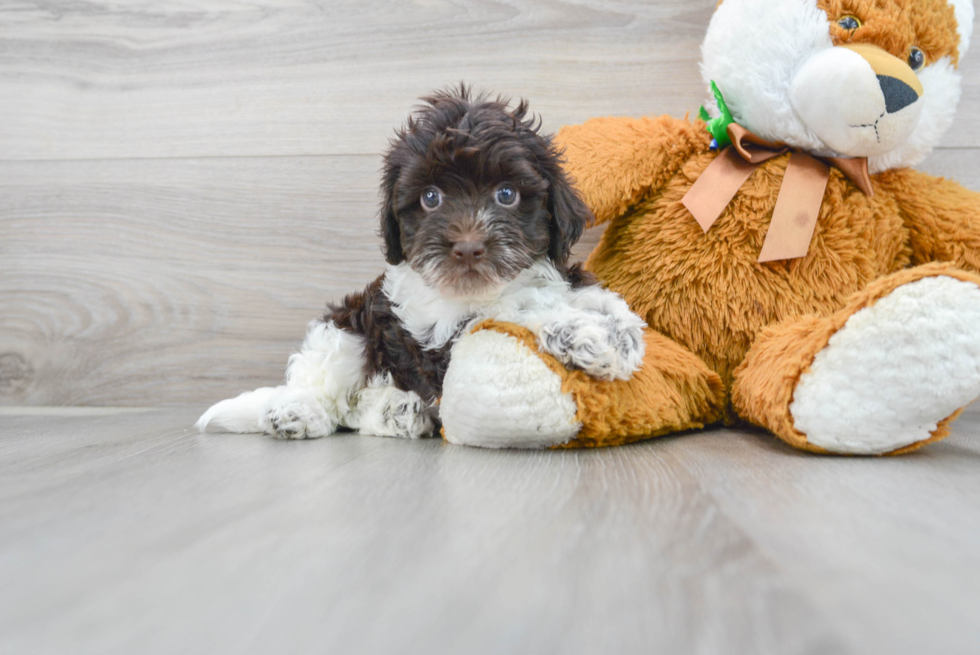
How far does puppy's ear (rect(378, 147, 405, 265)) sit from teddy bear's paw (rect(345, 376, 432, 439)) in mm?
299

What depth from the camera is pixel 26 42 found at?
207cm

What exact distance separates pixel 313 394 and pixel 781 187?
3.62ft

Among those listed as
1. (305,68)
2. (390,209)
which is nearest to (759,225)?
(390,209)

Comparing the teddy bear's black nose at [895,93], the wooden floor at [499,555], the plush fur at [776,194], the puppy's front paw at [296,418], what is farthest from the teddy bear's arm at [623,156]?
the puppy's front paw at [296,418]

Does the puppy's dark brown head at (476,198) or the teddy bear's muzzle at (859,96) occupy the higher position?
the teddy bear's muzzle at (859,96)

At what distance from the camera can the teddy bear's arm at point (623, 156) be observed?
151 centimetres

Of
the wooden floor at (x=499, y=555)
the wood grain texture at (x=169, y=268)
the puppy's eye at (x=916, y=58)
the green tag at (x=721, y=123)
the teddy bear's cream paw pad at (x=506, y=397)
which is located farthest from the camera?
the wood grain texture at (x=169, y=268)

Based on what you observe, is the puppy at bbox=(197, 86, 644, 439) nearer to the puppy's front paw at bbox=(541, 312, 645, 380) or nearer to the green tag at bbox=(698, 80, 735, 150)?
the puppy's front paw at bbox=(541, 312, 645, 380)

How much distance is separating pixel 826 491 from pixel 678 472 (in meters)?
0.21

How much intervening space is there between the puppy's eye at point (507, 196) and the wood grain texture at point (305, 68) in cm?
69

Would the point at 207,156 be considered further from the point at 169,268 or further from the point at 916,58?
the point at 916,58

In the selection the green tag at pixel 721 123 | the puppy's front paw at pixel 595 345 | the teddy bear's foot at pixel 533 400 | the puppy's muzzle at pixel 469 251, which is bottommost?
the teddy bear's foot at pixel 533 400

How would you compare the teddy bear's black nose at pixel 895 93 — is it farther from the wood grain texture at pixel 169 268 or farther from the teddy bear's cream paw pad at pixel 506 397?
the wood grain texture at pixel 169 268

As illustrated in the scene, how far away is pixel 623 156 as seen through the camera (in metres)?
1.52
